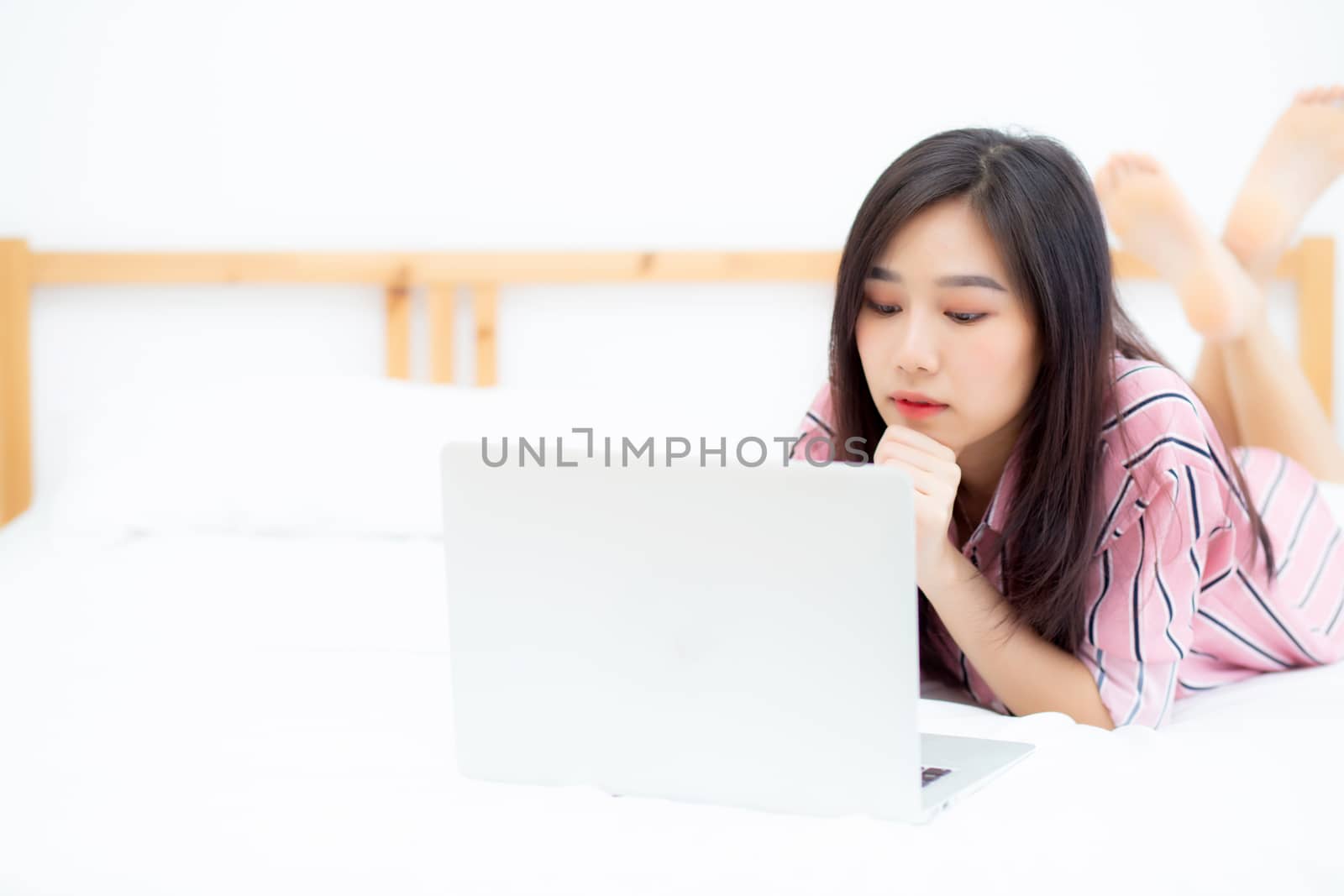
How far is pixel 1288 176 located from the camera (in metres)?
1.67

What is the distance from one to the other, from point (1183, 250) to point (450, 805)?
4.21ft

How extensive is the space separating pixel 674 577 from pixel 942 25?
1.70 metres

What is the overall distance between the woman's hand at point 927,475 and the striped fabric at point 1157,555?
19 centimetres

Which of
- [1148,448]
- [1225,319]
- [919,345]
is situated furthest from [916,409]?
[1225,319]

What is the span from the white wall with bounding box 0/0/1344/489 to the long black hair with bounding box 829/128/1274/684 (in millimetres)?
1146

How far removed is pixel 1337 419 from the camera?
2.10 metres

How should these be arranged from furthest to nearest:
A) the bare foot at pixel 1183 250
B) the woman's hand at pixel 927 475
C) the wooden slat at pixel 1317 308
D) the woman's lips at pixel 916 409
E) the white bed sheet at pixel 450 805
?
the wooden slat at pixel 1317 308
the bare foot at pixel 1183 250
the woman's lips at pixel 916 409
the woman's hand at pixel 927 475
the white bed sheet at pixel 450 805

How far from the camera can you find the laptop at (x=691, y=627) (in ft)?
2.05

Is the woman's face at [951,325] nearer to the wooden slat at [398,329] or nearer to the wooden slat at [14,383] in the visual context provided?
the wooden slat at [398,329]

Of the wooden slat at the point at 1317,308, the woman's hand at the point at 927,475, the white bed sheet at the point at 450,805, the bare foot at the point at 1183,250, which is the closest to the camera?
the white bed sheet at the point at 450,805

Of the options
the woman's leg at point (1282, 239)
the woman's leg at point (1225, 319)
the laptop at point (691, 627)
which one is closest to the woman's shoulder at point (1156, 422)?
the laptop at point (691, 627)

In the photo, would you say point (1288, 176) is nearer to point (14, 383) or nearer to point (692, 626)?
point (692, 626)

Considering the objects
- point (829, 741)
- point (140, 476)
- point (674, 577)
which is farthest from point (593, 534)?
point (140, 476)

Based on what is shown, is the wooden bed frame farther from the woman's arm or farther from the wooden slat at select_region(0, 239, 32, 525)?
the woman's arm
